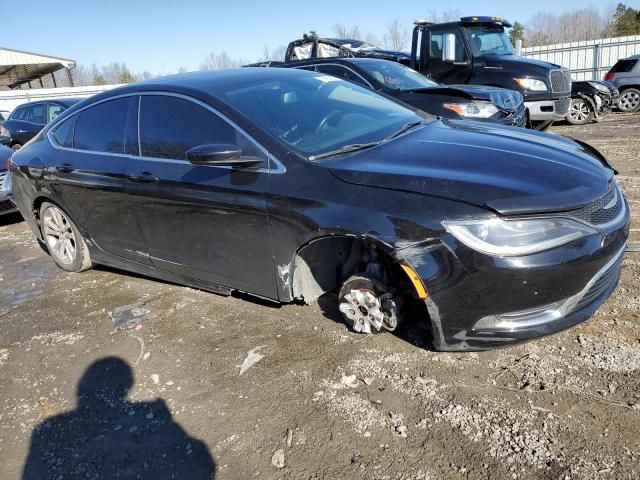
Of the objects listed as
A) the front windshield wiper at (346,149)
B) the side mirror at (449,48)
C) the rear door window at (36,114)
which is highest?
the side mirror at (449,48)

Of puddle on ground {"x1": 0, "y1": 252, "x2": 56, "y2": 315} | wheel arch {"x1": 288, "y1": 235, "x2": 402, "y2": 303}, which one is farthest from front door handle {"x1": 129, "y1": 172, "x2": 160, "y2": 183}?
puddle on ground {"x1": 0, "y1": 252, "x2": 56, "y2": 315}

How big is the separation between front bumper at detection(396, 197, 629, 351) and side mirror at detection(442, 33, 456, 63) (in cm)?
829

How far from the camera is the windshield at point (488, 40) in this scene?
32.8ft

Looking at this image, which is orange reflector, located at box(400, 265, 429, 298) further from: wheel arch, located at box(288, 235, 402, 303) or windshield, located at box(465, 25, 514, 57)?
windshield, located at box(465, 25, 514, 57)

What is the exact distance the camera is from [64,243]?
4.86 meters

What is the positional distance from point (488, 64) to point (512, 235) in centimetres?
→ 834

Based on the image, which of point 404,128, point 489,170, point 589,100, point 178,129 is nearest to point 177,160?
point 178,129

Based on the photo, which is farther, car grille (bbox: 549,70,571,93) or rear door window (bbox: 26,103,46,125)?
rear door window (bbox: 26,103,46,125)

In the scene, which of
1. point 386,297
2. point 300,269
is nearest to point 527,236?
point 386,297

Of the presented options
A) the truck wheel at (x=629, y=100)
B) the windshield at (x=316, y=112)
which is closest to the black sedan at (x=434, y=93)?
the windshield at (x=316, y=112)

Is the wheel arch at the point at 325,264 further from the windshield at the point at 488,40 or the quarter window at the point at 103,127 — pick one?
the windshield at the point at 488,40

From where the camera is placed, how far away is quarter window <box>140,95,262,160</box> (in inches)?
128

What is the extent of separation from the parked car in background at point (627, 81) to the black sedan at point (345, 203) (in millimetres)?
12379

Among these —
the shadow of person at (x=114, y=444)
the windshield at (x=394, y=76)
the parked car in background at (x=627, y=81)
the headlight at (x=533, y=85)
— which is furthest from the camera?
the parked car in background at (x=627, y=81)
